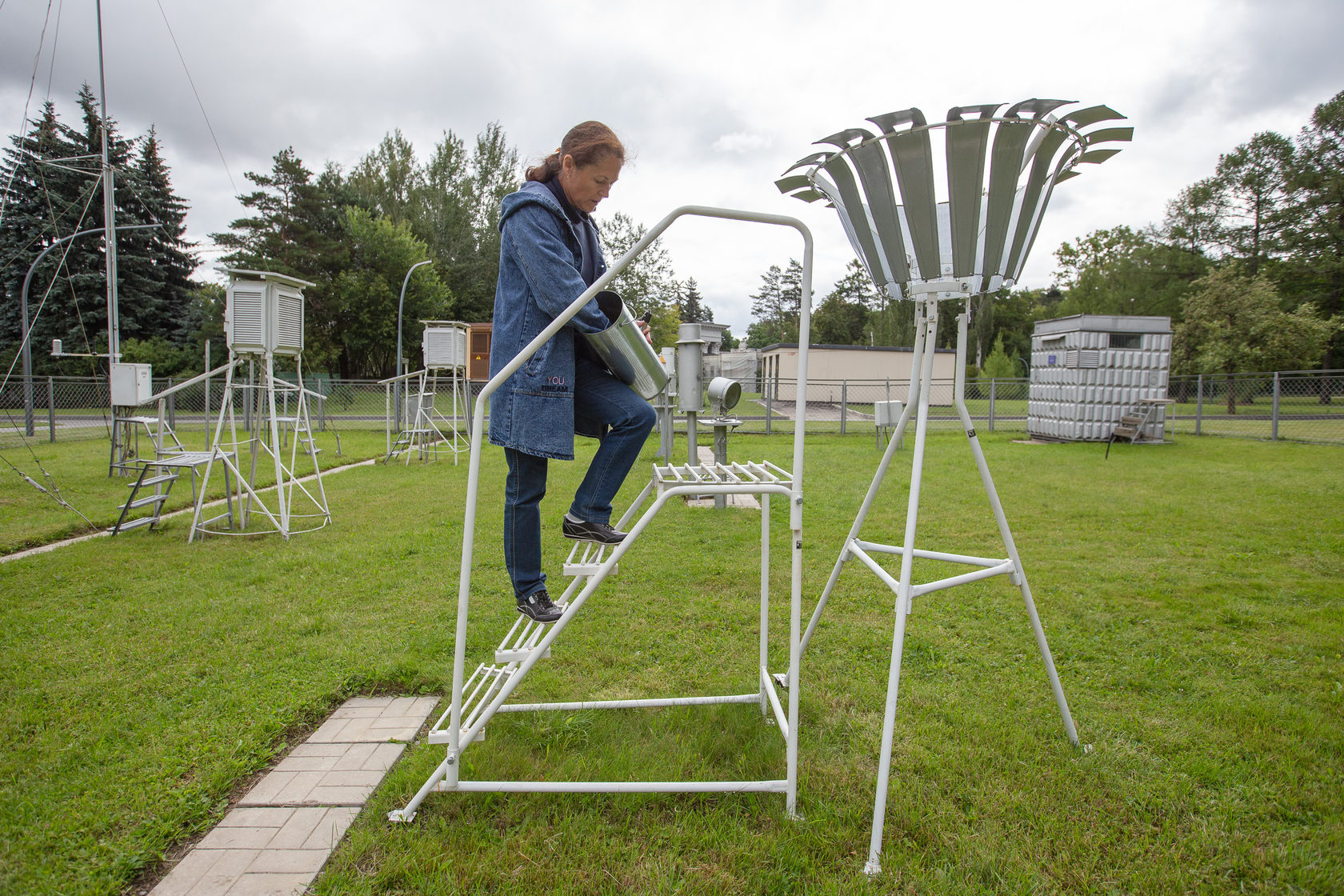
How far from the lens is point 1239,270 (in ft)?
110

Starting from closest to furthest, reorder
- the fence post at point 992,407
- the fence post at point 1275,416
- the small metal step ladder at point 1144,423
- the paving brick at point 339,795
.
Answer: the paving brick at point 339,795 → the small metal step ladder at point 1144,423 → the fence post at point 1275,416 → the fence post at point 992,407

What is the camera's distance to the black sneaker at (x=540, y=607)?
219cm

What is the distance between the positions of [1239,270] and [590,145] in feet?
142

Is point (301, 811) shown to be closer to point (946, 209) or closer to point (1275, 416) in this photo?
point (946, 209)

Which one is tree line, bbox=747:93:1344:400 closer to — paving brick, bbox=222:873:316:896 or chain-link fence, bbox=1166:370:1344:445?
chain-link fence, bbox=1166:370:1344:445

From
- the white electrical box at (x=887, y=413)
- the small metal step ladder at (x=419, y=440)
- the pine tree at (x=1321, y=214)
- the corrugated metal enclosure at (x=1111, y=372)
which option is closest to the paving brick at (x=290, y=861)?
the small metal step ladder at (x=419, y=440)

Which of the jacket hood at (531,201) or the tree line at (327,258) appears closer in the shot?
the jacket hood at (531,201)

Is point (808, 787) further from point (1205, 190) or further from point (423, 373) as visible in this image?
point (1205, 190)

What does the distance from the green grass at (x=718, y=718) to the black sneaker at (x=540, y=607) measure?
52 centimetres

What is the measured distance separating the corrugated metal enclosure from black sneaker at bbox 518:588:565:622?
49.3ft

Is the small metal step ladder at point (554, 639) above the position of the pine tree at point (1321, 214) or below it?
below

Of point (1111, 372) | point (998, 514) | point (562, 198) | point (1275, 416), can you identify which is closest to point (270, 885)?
point (562, 198)

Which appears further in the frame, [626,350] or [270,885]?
[626,350]

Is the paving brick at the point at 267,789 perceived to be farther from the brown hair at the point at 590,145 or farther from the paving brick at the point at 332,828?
the brown hair at the point at 590,145
